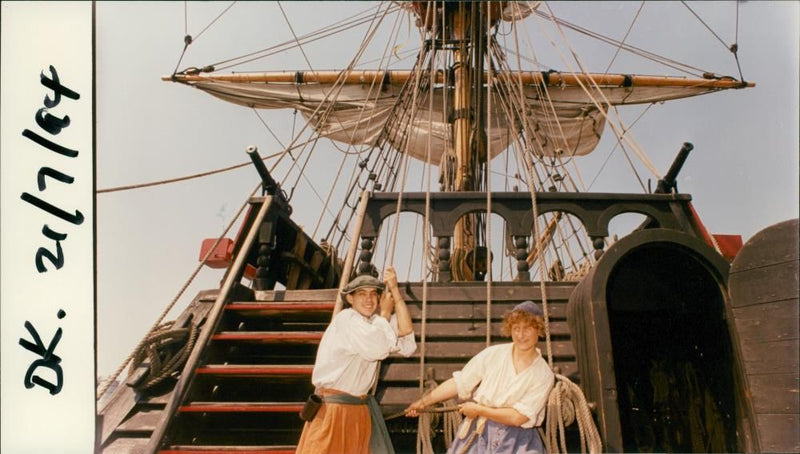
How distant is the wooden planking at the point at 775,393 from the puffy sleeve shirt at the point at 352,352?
197cm

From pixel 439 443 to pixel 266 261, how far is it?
224 cm

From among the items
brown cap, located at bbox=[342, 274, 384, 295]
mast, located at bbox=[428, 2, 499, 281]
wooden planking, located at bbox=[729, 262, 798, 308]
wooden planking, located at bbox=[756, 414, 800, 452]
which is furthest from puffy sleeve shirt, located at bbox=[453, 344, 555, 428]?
mast, located at bbox=[428, 2, 499, 281]

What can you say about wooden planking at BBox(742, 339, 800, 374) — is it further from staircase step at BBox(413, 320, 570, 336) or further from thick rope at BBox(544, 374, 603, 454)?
staircase step at BBox(413, 320, 570, 336)

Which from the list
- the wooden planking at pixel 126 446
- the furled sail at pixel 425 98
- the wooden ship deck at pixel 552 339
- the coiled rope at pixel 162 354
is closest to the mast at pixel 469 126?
the furled sail at pixel 425 98

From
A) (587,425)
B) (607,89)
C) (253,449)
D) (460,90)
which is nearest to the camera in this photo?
(587,425)

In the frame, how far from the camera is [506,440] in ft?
7.47

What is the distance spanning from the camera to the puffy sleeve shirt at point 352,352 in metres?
2.42

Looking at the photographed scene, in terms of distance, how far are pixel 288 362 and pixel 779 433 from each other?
3030 mm

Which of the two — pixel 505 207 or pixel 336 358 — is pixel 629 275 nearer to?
pixel 505 207

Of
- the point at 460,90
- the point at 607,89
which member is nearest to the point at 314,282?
the point at 460,90

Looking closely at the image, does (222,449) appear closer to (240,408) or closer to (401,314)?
(240,408)

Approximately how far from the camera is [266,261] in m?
4.39

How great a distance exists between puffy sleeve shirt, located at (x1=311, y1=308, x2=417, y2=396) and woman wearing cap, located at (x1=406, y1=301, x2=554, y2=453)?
1.53 ft

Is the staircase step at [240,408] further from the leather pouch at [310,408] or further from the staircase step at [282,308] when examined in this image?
the staircase step at [282,308]
